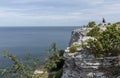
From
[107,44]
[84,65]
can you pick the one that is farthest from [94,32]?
[84,65]

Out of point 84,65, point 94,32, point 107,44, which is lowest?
point 84,65

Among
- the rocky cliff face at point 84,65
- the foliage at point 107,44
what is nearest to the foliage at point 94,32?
the rocky cliff face at point 84,65

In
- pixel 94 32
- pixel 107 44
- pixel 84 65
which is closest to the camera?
pixel 84 65

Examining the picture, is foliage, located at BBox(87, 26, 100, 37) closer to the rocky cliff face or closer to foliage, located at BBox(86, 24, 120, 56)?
the rocky cliff face

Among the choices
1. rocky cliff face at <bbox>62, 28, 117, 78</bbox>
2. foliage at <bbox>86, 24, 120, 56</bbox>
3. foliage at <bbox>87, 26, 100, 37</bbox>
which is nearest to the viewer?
rocky cliff face at <bbox>62, 28, 117, 78</bbox>

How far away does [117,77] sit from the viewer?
35531 mm

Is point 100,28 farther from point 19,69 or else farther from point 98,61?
point 19,69

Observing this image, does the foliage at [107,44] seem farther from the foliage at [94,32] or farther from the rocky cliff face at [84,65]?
the foliage at [94,32]

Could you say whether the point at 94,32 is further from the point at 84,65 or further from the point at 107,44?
the point at 84,65

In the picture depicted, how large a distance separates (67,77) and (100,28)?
11122 millimetres

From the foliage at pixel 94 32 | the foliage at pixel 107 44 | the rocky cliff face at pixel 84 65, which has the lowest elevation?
the rocky cliff face at pixel 84 65

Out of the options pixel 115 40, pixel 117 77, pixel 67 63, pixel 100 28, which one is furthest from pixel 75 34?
pixel 117 77

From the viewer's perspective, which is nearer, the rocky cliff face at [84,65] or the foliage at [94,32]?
A: the rocky cliff face at [84,65]

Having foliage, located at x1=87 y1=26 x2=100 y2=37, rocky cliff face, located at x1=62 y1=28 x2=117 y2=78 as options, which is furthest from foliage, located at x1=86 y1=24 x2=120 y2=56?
foliage, located at x1=87 y1=26 x2=100 y2=37
